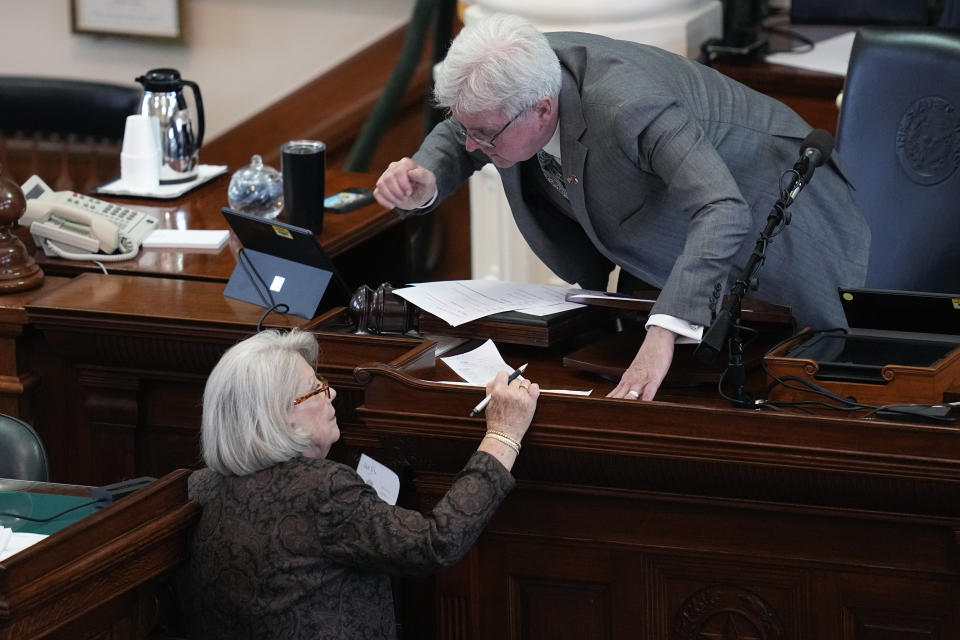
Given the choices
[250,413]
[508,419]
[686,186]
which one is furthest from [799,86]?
[250,413]

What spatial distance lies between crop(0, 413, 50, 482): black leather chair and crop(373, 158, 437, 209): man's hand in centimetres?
74

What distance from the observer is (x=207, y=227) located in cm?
Answer: 296

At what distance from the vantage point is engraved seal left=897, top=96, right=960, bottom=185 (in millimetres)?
2518

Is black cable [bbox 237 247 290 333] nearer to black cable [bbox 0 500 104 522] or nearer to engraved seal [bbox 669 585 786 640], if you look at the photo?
black cable [bbox 0 500 104 522]

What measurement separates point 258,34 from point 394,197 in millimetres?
2403

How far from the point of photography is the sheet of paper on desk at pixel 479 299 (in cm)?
220

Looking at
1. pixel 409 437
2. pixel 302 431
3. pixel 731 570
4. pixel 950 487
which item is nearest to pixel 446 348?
pixel 409 437

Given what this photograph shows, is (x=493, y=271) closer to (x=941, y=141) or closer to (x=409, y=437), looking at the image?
→ (x=941, y=141)

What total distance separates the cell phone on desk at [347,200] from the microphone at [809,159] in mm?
1319

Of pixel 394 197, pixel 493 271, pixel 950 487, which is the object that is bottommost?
pixel 493 271

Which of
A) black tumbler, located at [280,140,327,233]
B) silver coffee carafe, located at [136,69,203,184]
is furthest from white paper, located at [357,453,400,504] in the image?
silver coffee carafe, located at [136,69,203,184]

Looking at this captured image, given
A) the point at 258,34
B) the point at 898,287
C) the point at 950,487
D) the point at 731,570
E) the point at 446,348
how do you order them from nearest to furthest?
the point at 950,487
the point at 731,570
the point at 446,348
the point at 898,287
the point at 258,34

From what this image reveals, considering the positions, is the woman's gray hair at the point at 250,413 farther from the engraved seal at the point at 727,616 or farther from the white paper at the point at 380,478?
the engraved seal at the point at 727,616

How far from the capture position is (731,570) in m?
1.96
